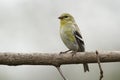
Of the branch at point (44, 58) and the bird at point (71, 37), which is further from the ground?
the branch at point (44, 58)

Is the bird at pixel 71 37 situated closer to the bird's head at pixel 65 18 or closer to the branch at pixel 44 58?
the bird's head at pixel 65 18

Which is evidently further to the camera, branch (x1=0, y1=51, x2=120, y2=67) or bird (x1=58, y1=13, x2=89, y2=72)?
bird (x1=58, y1=13, x2=89, y2=72)

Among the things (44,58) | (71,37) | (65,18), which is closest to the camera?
(44,58)

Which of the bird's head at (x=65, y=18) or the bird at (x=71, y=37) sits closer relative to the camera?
the bird at (x=71, y=37)

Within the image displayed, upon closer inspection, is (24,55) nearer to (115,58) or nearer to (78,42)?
(115,58)

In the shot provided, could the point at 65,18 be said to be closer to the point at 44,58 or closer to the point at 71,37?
the point at 71,37

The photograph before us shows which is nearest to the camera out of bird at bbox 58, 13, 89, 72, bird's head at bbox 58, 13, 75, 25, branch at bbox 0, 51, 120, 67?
branch at bbox 0, 51, 120, 67

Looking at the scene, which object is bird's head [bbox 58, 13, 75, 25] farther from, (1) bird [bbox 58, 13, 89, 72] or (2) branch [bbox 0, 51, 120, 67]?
(2) branch [bbox 0, 51, 120, 67]

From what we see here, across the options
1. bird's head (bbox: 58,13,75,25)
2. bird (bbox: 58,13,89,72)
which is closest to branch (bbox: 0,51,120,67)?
bird (bbox: 58,13,89,72)

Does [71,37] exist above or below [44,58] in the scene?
below

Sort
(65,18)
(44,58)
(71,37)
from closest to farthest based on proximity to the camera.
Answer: (44,58)
(71,37)
(65,18)

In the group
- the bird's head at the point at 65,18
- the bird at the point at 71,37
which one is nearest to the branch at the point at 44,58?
the bird at the point at 71,37

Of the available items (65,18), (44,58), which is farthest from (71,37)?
(44,58)

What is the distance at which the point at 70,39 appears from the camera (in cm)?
625
